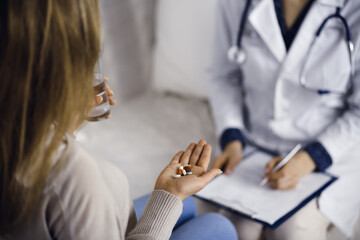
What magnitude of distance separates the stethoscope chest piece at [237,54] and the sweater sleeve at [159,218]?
0.46m

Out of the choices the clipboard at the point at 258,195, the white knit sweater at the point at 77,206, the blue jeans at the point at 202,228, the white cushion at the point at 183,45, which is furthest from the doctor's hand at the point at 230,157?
the white knit sweater at the point at 77,206

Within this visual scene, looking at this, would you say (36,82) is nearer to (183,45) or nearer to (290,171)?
(290,171)

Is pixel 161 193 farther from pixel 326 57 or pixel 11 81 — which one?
pixel 326 57

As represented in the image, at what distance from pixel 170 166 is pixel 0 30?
0.29m

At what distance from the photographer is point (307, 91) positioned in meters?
0.83

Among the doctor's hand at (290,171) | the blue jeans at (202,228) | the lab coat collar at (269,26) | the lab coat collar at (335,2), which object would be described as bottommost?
the blue jeans at (202,228)

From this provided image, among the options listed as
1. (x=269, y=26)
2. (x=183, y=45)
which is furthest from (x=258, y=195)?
(x=183, y=45)

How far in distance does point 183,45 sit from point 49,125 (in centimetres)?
85

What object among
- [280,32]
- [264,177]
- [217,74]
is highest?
[280,32]

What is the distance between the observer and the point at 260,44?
86cm

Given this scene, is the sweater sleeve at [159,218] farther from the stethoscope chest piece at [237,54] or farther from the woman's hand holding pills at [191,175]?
the stethoscope chest piece at [237,54]

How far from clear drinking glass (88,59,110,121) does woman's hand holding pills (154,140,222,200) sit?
0.14 m

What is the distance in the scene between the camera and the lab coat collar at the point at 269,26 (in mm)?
825

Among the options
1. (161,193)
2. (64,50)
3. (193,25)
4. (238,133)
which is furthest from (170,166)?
(193,25)
